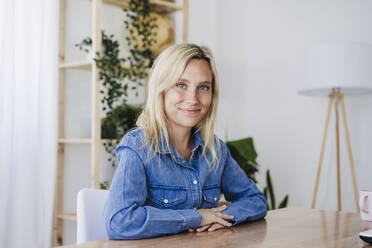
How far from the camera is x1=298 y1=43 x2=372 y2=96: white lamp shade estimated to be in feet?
8.73

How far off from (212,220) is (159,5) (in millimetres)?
2383

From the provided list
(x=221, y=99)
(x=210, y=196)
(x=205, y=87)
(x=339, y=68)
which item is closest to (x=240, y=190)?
(x=210, y=196)

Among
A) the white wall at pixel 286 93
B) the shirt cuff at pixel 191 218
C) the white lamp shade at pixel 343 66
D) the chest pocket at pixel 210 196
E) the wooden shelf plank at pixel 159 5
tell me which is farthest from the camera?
the wooden shelf plank at pixel 159 5

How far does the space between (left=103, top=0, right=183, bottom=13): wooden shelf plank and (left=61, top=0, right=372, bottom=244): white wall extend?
0.29ft

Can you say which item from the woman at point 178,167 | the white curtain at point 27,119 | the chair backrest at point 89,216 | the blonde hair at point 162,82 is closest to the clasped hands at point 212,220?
the woman at point 178,167

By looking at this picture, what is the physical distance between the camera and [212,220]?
133 cm

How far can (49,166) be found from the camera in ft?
8.94

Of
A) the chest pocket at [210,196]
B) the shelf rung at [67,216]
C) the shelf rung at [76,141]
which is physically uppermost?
the shelf rung at [76,141]

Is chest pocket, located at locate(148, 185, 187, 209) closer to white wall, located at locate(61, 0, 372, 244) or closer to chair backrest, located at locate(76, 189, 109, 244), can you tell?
chair backrest, located at locate(76, 189, 109, 244)

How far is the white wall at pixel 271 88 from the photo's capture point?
310cm

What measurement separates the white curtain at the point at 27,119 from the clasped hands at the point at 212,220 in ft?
5.08

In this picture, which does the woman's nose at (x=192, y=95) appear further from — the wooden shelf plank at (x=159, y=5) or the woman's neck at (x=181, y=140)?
the wooden shelf plank at (x=159, y=5)

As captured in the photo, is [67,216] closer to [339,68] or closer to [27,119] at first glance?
[27,119]

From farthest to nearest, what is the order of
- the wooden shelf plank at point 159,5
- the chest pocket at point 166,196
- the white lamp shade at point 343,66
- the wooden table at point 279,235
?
the wooden shelf plank at point 159,5, the white lamp shade at point 343,66, the chest pocket at point 166,196, the wooden table at point 279,235
